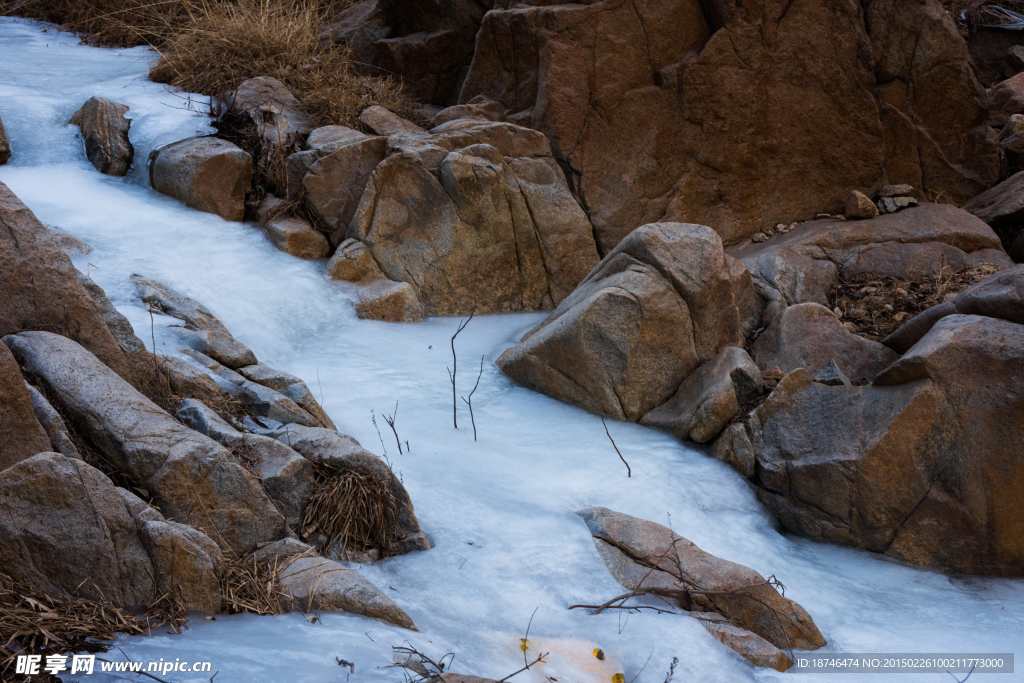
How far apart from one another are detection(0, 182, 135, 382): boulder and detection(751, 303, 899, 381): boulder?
3.96 m

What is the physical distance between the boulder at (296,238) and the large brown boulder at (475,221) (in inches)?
10.5

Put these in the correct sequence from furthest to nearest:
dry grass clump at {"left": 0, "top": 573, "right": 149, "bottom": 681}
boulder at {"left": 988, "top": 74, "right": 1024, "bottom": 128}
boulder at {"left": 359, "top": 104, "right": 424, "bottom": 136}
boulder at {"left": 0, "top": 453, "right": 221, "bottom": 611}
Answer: boulder at {"left": 988, "top": 74, "right": 1024, "bottom": 128}, boulder at {"left": 359, "top": 104, "right": 424, "bottom": 136}, boulder at {"left": 0, "top": 453, "right": 221, "bottom": 611}, dry grass clump at {"left": 0, "top": 573, "right": 149, "bottom": 681}

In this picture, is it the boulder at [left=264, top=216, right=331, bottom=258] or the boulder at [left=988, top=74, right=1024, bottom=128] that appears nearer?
the boulder at [left=264, top=216, right=331, bottom=258]

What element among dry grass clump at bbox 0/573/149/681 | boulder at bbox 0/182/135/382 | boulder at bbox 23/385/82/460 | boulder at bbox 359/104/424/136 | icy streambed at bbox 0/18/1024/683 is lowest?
icy streambed at bbox 0/18/1024/683

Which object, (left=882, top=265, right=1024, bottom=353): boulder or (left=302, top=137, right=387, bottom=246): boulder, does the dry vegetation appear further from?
(left=882, top=265, right=1024, bottom=353): boulder

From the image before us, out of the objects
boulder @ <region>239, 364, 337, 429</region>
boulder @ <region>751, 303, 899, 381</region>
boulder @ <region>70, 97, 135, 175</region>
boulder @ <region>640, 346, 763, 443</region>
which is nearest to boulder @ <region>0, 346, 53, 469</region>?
boulder @ <region>239, 364, 337, 429</region>

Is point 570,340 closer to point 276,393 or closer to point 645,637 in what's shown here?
point 276,393

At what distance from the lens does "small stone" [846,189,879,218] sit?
7.03 m

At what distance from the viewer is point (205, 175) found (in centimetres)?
623

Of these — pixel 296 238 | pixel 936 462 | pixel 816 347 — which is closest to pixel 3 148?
pixel 296 238

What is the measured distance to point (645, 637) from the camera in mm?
2916

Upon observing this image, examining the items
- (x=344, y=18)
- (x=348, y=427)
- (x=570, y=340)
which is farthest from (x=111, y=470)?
(x=344, y=18)

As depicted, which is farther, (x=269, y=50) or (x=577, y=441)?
(x=269, y=50)

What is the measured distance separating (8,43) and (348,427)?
22.5 feet
